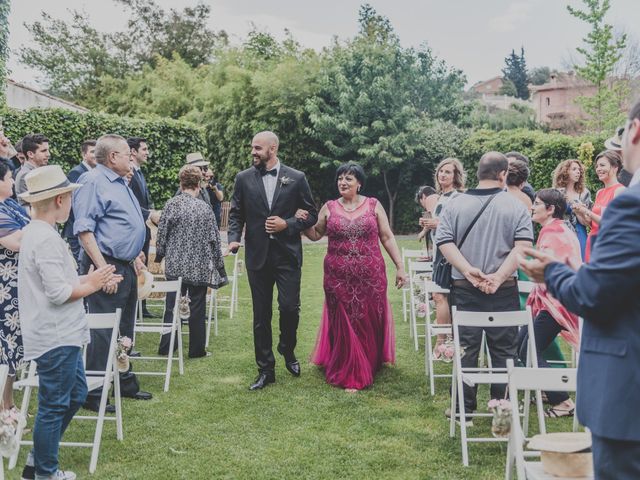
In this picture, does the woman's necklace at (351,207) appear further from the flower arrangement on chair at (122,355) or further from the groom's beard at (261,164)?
the flower arrangement on chair at (122,355)

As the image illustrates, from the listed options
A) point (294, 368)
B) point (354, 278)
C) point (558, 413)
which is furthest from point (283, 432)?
point (558, 413)

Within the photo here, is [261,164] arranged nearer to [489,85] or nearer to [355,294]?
[355,294]

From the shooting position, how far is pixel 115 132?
1552 centimetres

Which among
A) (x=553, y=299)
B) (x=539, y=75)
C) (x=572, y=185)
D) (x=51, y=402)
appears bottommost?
(x=51, y=402)

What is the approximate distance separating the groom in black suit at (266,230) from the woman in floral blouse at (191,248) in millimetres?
1251

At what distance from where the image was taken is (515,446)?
139 inches

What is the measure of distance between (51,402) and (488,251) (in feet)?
11.0

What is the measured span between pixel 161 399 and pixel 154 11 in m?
45.4

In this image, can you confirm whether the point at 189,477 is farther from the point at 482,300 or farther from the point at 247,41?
the point at 247,41

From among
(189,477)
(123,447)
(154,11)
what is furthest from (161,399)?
(154,11)

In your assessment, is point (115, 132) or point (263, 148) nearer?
point (263, 148)

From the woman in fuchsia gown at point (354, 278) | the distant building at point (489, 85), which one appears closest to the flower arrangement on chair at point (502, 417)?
the woman in fuchsia gown at point (354, 278)

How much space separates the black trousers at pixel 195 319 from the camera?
8031 mm

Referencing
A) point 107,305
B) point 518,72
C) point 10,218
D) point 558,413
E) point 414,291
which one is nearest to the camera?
point 10,218
